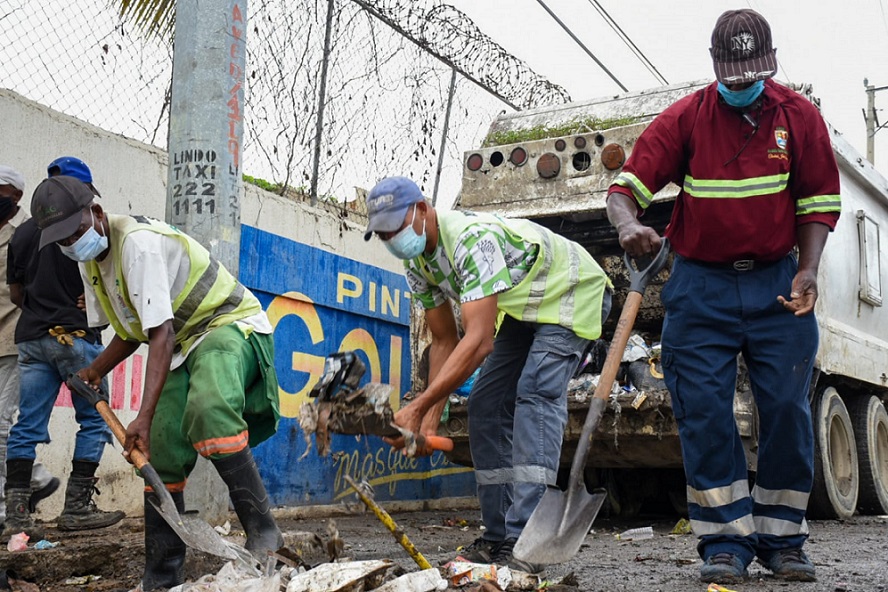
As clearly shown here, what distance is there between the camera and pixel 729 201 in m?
3.52

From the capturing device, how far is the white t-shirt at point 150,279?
3.30 m

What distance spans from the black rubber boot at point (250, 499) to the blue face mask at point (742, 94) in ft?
6.64

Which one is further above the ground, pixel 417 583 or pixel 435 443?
pixel 435 443

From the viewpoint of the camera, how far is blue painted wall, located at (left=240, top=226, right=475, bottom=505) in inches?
269

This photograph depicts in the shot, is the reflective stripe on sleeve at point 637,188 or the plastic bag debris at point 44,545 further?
the plastic bag debris at point 44,545

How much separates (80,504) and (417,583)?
2806 mm

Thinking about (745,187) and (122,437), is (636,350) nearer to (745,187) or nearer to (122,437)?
(745,187)

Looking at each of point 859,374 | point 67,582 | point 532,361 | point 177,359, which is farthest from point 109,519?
point 859,374

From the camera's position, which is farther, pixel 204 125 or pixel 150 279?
pixel 204 125

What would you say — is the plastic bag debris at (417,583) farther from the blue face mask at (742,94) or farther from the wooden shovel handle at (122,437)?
the blue face mask at (742,94)

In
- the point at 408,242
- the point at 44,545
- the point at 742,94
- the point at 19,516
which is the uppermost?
the point at 742,94

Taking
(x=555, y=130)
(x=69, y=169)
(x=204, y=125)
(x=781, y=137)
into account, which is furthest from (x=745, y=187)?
(x=555, y=130)

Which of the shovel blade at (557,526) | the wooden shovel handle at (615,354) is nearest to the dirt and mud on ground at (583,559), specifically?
the shovel blade at (557,526)

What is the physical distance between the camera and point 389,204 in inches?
139
